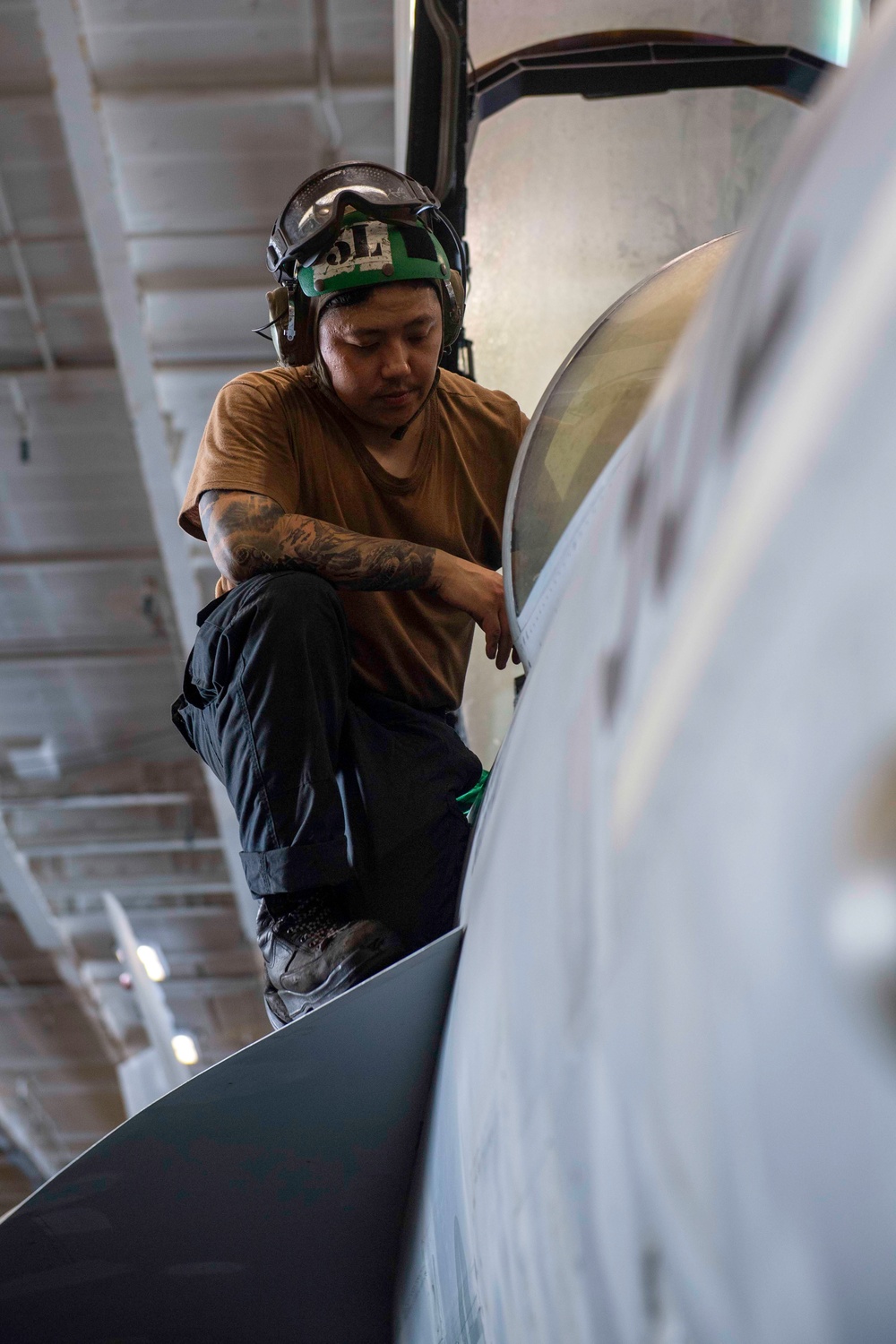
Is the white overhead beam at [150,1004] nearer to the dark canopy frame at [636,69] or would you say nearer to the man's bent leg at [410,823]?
the dark canopy frame at [636,69]

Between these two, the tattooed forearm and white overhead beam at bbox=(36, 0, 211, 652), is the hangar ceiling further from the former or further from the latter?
the tattooed forearm

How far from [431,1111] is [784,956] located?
2.38ft

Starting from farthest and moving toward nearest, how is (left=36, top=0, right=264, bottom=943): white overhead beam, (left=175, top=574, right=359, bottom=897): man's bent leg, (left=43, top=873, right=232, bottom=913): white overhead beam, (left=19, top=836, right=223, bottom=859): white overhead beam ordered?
1. (left=43, top=873, right=232, bottom=913): white overhead beam
2. (left=19, top=836, right=223, bottom=859): white overhead beam
3. (left=36, top=0, right=264, bottom=943): white overhead beam
4. (left=175, top=574, right=359, bottom=897): man's bent leg

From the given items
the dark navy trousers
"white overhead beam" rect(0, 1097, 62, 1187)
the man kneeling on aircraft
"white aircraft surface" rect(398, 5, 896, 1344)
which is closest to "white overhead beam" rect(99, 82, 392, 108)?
the man kneeling on aircraft

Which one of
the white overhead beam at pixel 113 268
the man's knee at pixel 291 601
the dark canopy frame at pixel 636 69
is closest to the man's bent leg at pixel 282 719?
the man's knee at pixel 291 601

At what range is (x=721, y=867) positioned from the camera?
494mm

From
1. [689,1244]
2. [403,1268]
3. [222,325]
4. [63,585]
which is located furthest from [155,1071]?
[689,1244]

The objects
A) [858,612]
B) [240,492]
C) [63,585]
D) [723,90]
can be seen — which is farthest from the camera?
[63,585]

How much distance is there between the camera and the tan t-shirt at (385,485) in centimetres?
202

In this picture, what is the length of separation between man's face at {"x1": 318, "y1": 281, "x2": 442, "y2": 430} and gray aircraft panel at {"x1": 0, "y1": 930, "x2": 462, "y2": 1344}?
1180 mm

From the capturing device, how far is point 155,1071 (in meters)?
11.6

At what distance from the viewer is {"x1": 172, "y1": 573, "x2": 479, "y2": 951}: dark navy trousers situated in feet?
5.41

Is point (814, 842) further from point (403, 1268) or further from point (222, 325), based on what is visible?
point (222, 325)

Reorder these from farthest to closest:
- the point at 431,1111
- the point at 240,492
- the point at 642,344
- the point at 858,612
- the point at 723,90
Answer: the point at 723,90, the point at 240,492, the point at 642,344, the point at 431,1111, the point at 858,612
